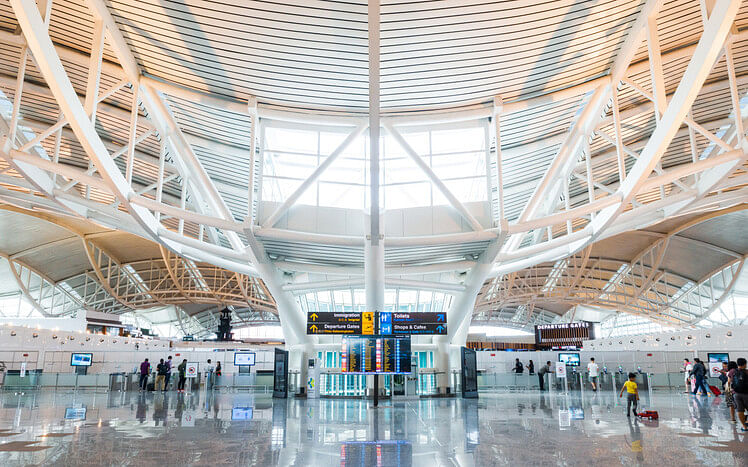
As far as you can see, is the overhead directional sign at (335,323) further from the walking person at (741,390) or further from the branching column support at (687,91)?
the walking person at (741,390)

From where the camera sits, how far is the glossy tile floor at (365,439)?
7.72 m

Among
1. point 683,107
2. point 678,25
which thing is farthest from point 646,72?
point 683,107

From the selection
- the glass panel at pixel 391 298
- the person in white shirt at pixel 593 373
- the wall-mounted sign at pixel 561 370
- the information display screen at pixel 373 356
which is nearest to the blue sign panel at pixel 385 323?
the information display screen at pixel 373 356

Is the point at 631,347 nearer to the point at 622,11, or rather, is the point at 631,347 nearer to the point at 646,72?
the point at 646,72

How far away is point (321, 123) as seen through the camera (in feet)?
57.2

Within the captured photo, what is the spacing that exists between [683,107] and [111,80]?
16.1 meters

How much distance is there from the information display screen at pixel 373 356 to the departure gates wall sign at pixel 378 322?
65 centimetres

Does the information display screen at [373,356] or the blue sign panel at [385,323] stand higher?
the blue sign panel at [385,323]

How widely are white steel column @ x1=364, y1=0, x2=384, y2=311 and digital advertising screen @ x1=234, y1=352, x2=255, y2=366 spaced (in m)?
16.0

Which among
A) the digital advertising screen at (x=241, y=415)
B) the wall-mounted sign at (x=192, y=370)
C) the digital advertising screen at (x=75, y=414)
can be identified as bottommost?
the digital advertising screen at (x=241, y=415)

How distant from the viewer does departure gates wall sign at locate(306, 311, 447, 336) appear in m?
21.0

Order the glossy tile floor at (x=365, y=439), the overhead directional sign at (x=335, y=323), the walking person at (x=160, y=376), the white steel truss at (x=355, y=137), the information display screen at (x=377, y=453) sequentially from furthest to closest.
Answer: the walking person at (x=160, y=376)
the overhead directional sign at (x=335, y=323)
the white steel truss at (x=355, y=137)
the glossy tile floor at (x=365, y=439)
the information display screen at (x=377, y=453)

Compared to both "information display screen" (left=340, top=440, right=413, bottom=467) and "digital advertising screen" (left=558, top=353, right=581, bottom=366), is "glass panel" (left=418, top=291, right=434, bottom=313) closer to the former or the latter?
"digital advertising screen" (left=558, top=353, right=581, bottom=366)

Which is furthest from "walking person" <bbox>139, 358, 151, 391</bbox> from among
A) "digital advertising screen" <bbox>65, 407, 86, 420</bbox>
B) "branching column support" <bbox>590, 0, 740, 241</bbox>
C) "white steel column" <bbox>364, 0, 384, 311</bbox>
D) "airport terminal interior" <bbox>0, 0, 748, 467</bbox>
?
"branching column support" <bbox>590, 0, 740, 241</bbox>
